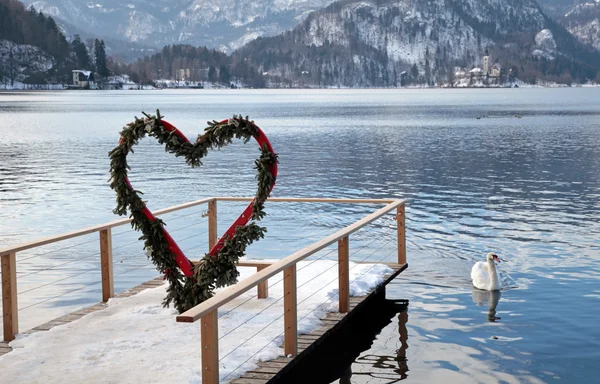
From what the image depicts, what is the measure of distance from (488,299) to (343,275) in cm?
438

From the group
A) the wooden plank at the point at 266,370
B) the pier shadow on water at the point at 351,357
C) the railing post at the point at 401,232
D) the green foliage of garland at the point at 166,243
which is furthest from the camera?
the railing post at the point at 401,232

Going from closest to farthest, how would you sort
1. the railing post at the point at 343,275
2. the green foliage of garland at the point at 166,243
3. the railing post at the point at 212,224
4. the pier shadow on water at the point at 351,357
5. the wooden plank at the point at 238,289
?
the wooden plank at the point at 238,289
the green foliage of garland at the point at 166,243
the pier shadow on water at the point at 351,357
the railing post at the point at 343,275
the railing post at the point at 212,224

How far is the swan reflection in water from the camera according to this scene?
13625 millimetres

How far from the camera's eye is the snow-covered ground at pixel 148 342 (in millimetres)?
8117

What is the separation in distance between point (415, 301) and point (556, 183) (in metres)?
20.6

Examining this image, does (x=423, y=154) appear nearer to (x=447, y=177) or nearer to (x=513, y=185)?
(x=447, y=177)

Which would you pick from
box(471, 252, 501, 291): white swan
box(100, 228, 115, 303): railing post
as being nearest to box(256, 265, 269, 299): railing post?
box(100, 228, 115, 303): railing post

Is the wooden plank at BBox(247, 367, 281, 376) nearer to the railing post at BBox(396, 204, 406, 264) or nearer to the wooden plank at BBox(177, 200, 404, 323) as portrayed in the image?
the wooden plank at BBox(177, 200, 404, 323)

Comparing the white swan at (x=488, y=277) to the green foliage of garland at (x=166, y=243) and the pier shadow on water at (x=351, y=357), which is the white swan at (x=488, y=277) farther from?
the green foliage of garland at (x=166, y=243)

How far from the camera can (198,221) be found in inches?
942

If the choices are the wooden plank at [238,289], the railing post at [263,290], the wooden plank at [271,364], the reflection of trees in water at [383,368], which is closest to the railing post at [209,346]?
the wooden plank at [238,289]

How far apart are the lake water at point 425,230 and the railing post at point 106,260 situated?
7.24 feet

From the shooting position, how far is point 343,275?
431 inches

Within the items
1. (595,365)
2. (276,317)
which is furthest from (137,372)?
(595,365)
